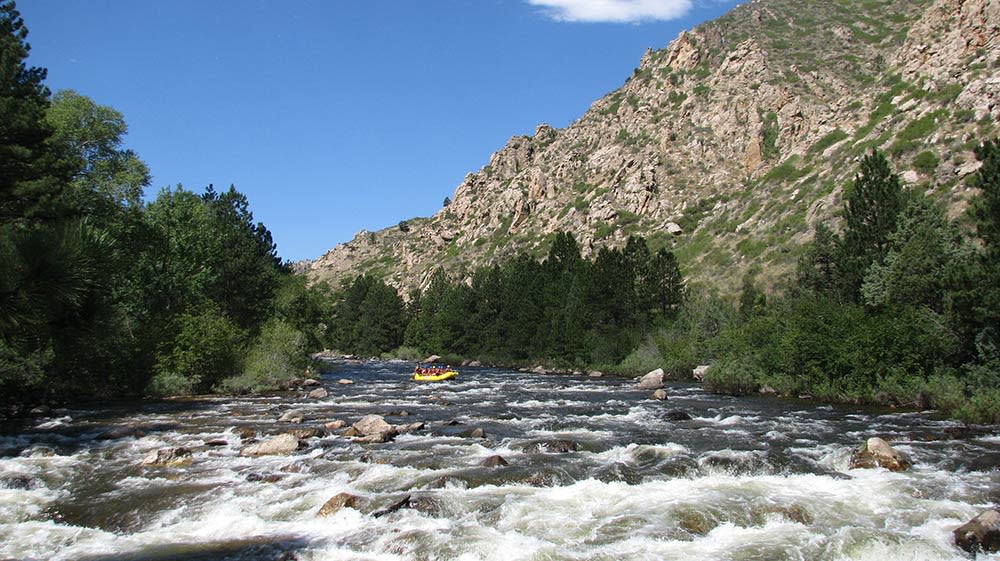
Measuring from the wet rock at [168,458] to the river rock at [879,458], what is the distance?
17.1 m

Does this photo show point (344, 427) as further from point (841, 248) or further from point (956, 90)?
point (956, 90)

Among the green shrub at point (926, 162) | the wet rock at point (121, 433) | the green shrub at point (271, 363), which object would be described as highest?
the green shrub at point (926, 162)

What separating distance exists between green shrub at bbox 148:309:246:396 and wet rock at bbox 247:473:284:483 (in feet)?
73.2

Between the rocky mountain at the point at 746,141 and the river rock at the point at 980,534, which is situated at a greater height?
the rocky mountain at the point at 746,141

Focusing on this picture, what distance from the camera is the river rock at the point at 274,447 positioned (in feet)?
59.7

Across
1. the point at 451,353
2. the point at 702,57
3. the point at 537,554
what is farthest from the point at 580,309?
the point at 702,57

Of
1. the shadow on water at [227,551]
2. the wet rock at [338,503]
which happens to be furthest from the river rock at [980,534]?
the shadow on water at [227,551]

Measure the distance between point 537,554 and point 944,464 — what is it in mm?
11651

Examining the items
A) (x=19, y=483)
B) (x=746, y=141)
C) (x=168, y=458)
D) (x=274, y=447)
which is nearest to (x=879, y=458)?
(x=274, y=447)

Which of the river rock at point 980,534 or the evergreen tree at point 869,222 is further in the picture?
the evergreen tree at point 869,222

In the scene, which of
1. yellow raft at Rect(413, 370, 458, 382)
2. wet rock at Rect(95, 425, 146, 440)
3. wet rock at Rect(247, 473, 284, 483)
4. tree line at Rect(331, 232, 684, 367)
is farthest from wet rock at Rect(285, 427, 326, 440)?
tree line at Rect(331, 232, 684, 367)

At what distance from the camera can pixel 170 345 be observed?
35.9m

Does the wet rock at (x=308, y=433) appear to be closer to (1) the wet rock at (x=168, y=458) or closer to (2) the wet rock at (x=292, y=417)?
(1) the wet rock at (x=168, y=458)

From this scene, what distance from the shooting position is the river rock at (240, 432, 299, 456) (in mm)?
18188
